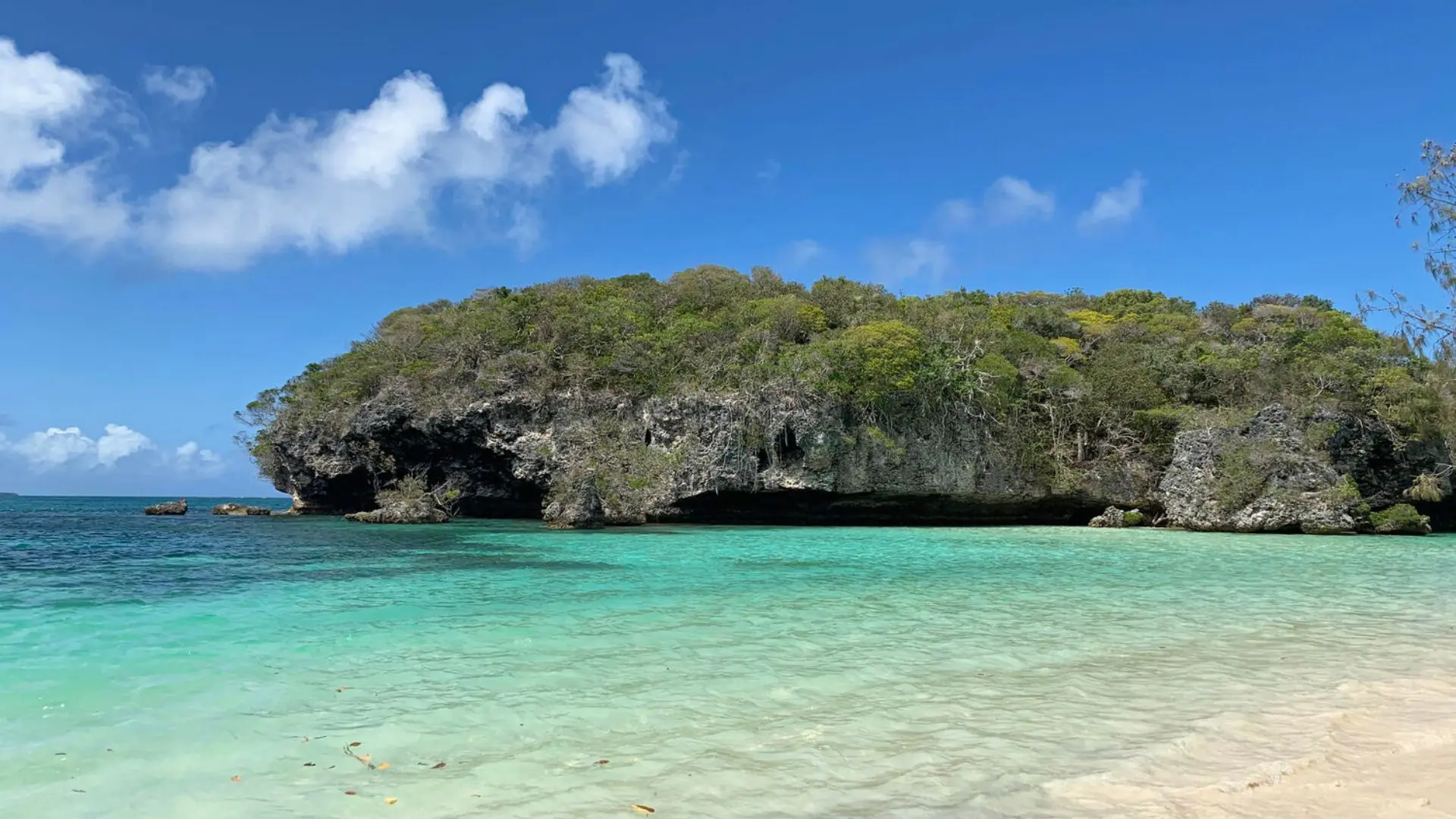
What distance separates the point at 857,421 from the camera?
102 feet

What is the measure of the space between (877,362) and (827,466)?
458cm

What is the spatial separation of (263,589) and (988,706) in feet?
34.7

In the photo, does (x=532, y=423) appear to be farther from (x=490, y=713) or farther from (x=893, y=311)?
(x=490, y=713)

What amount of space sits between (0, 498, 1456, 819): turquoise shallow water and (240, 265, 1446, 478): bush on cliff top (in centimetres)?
1829

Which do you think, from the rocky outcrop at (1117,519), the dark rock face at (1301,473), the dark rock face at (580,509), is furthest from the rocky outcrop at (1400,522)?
the dark rock face at (580,509)

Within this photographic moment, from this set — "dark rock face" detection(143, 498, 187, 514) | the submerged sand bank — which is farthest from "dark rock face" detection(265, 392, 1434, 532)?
the submerged sand bank

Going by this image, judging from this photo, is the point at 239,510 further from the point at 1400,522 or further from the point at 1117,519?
the point at 1400,522

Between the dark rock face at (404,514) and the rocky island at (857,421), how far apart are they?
10 cm

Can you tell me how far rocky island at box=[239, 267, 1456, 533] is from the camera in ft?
86.6

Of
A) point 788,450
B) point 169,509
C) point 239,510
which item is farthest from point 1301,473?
point 169,509

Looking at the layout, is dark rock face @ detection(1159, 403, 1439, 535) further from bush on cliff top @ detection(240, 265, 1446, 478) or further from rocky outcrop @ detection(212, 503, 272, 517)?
rocky outcrop @ detection(212, 503, 272, 517)

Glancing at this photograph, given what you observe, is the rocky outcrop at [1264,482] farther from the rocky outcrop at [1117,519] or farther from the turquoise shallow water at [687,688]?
the turquoise shallow water at [687,688]

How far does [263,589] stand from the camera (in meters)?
11.3

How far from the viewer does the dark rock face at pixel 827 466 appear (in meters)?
26.0
